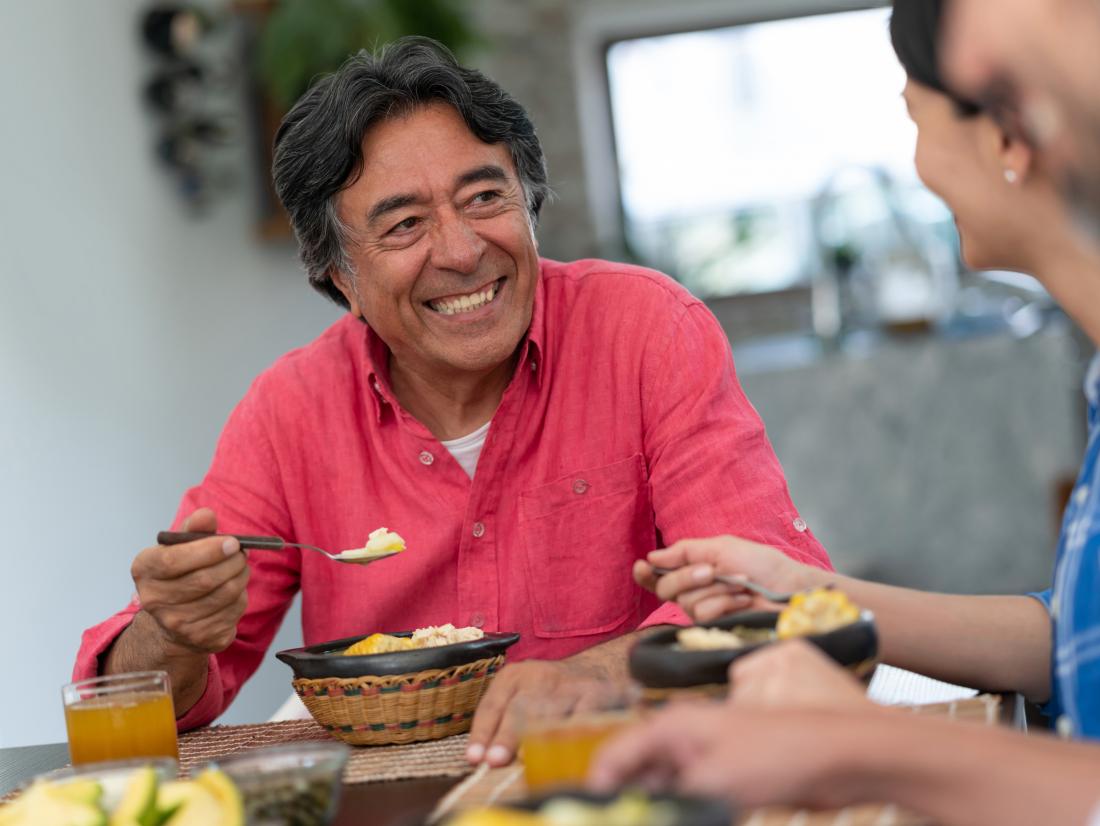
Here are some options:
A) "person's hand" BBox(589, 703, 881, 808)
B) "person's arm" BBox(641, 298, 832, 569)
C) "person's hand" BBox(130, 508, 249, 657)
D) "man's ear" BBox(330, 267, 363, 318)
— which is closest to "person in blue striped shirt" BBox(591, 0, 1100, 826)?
"person's hand" BBox(589, 703, 881, 808)

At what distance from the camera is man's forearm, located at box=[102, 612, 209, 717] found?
1736mm

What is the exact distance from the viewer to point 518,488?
2025mm

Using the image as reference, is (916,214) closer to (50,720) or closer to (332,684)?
(50,720)

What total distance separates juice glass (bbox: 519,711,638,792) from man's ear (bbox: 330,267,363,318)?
4.07ft

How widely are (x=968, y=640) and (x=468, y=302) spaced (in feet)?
3.03

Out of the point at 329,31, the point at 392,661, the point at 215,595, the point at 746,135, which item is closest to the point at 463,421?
the point at 215,595

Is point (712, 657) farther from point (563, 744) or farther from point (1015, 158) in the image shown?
point (1015, 158)

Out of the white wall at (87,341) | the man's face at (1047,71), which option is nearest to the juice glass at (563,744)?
the man's face at (1047,71)

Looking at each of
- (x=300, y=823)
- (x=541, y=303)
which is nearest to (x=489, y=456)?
(x=541, y=303)

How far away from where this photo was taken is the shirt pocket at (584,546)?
6.55ft

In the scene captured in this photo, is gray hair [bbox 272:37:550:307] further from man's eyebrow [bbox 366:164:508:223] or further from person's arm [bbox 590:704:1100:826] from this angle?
person's arm [bbox 590:704:1100:826]

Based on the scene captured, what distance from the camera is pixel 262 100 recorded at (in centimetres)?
432

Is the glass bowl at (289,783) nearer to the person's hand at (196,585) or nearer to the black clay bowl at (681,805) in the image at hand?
the black clay bowl at (681,805)

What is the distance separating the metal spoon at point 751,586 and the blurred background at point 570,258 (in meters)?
0.57
